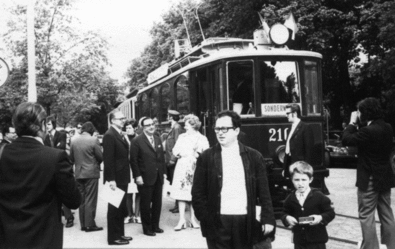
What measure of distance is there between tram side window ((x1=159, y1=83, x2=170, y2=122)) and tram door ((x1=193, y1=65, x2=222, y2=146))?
92.2 inches

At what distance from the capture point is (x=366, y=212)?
5980mm

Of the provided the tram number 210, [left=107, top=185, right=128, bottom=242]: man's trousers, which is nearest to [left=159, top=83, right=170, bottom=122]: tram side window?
the tram number 210

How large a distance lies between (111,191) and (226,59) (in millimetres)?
3659

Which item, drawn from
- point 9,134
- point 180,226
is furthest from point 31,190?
point 180,226

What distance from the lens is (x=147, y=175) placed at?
801 cm

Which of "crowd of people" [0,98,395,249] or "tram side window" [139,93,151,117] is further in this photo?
"tram side window" [139,93,151,117]

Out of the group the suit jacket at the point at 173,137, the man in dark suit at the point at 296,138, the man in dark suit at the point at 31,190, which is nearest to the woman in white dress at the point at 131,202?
the suit jacket at the point at 173,137

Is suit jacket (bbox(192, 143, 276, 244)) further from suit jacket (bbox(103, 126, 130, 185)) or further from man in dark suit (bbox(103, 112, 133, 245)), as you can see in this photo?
suit jacket (bbox(103, 126, 130, 185))

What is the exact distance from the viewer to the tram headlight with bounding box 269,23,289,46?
10062mm

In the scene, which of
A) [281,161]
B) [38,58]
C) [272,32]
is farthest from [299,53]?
[38,58]

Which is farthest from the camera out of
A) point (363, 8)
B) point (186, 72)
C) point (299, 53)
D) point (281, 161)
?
point (363, 8)

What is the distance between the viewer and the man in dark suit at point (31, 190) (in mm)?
3342

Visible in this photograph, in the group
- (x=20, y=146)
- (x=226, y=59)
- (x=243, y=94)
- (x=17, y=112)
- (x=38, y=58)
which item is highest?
(x=38, y=58)

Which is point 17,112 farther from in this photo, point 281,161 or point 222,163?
point 281,161
